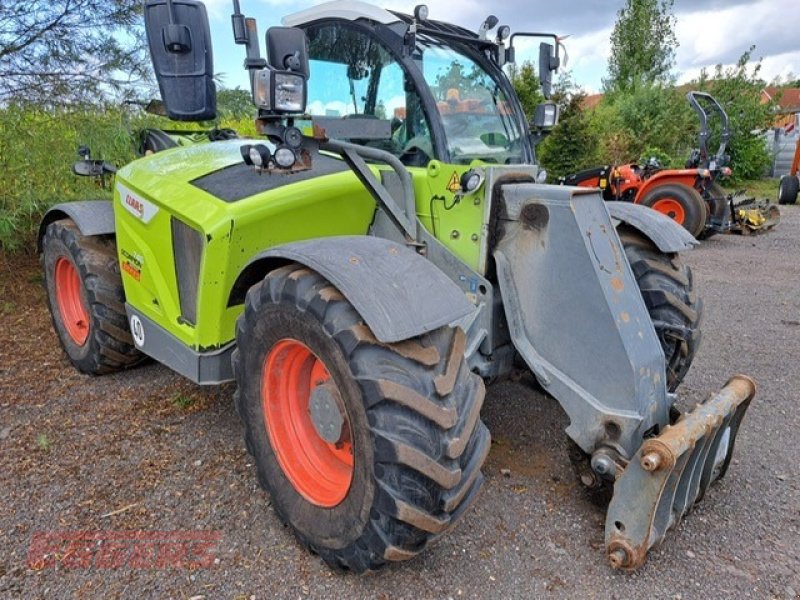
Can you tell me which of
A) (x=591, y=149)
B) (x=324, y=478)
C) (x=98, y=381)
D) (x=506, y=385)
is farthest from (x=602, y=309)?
(x=591, y=149)

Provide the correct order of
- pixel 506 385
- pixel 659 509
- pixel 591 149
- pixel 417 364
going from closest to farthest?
pixel 417 364
pixel 659 509
pixel 506 385
pixel 591 149

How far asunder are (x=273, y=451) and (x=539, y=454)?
52.5 inches

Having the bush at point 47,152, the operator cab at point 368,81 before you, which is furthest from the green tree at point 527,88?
the operator cab at point 368,81

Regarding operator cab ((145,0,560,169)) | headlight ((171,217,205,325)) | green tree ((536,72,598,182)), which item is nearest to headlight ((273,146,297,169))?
operator cab ((145,0,560,169))

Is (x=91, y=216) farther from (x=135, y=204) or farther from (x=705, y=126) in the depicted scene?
(x=705, y=126)

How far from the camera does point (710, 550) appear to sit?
2.28m

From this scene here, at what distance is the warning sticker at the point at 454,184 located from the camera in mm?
2492

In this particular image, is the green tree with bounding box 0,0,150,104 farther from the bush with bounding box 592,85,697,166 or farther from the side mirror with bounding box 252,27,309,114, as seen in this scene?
the bush with bounding box 592,85,697,166

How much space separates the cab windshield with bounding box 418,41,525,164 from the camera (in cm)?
287

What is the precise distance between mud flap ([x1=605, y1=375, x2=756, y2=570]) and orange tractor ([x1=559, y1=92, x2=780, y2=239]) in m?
7.49

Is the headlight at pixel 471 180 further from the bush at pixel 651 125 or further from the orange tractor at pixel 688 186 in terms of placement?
the bush at pixel 651 125

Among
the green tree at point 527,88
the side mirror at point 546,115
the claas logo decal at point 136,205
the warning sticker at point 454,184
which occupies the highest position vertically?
the green tree at point 527,88

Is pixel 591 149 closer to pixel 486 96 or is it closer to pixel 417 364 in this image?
pixel 486 96

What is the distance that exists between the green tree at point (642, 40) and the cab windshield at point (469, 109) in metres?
28.9
